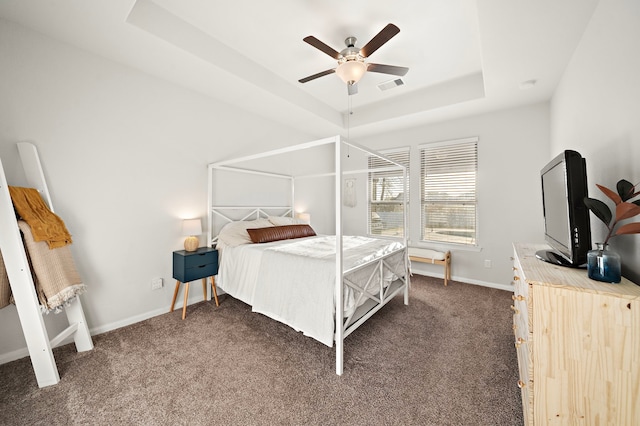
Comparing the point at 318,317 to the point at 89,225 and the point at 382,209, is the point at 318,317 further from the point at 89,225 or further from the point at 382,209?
the point at 382,209

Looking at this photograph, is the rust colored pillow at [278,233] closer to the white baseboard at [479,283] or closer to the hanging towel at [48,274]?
the hanging towel at [48,274]

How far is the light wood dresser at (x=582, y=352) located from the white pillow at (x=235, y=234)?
2.65 meters

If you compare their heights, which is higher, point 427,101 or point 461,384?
point 427,101

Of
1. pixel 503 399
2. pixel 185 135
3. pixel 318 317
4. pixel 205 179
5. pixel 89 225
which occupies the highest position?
pixel 185 135

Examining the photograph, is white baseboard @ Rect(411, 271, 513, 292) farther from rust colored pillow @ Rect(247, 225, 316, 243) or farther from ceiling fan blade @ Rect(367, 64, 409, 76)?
ceiling fan blade @ Rect(367, 64, 409, 76)

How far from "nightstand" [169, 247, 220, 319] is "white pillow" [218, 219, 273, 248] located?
17 centimetres

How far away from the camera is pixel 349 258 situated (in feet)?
7.39

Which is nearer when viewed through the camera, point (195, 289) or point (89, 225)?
point (89, 225)

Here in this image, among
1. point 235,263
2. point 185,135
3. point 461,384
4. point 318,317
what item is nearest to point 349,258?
point 318,317

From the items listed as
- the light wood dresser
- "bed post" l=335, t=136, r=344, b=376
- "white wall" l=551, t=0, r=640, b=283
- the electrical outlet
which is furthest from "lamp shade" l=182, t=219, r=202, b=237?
"white wall" l=551, t=0, r=640, b=283

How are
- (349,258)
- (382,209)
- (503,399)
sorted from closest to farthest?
(503,399) → (349,258) → (382,209)

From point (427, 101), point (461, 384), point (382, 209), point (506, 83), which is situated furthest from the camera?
point (382, 209)

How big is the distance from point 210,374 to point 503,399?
1950 millimetres

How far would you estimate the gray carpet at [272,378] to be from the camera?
146 cm
